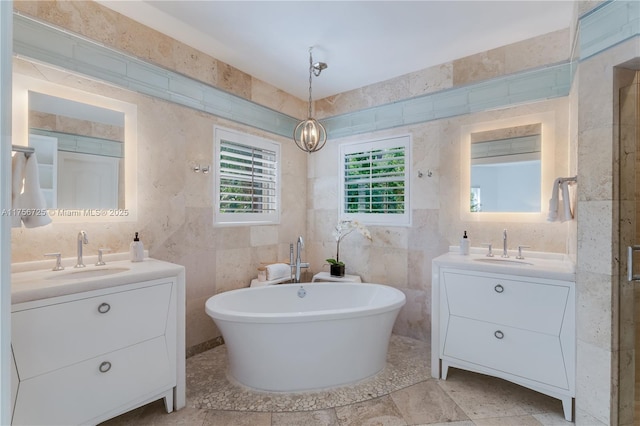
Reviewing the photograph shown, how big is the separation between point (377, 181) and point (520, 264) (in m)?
1.59

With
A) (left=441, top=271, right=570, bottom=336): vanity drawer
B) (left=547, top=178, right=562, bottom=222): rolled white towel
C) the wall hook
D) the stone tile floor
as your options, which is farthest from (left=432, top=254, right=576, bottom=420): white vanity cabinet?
the wall hook

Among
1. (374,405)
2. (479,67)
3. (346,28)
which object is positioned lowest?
(374,405)

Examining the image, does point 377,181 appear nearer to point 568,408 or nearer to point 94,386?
point 568,408

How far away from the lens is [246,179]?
319 centimetres

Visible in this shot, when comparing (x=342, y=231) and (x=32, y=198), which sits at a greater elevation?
(x=32, y=198)

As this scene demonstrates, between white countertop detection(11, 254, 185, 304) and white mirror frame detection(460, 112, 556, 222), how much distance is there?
2.46 metres

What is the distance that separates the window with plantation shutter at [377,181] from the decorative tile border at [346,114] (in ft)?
0.71

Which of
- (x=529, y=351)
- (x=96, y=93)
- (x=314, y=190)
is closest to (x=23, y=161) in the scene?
(x=96, y=93)

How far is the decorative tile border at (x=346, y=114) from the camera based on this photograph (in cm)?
172

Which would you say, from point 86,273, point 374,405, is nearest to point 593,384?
point 374,405

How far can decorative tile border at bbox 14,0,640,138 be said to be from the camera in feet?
5.65

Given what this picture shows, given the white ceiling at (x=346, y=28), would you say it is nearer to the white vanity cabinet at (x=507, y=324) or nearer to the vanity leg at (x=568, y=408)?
the white vanity cabinet at (x=507, y=324)

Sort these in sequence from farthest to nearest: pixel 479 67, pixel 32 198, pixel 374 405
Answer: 1. pixel 479 67
2. pixel 374 405
3. pixel 32 198

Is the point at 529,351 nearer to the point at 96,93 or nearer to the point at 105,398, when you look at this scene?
the point at 105,398
